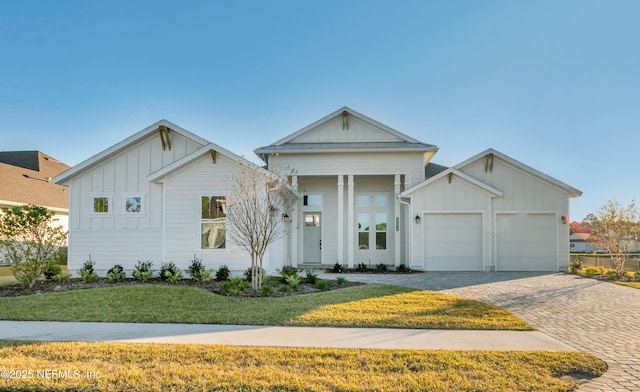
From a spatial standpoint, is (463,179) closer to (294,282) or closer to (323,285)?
(323,285)

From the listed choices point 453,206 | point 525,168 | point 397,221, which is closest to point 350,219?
point 397,221

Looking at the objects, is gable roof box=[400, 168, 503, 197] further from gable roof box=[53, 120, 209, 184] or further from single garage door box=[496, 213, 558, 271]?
gable roof box=[53, 120, 209, 184]

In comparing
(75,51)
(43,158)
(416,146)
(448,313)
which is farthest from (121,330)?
(43,158)

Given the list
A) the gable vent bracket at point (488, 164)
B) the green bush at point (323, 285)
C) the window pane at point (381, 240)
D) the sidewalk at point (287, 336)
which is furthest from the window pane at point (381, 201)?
the sidewalk at point (287, 336)

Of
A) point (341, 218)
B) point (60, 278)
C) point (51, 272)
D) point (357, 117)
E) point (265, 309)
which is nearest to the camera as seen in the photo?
point (265, 309)

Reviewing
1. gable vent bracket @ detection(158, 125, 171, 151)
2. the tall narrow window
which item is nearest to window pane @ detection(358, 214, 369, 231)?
the tall narrow window

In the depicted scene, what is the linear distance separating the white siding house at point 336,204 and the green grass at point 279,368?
7576 millimetres

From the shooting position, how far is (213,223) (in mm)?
12820

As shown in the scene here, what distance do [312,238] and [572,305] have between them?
11022mm

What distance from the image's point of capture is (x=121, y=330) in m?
6.38

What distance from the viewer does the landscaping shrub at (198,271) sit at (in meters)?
11.7

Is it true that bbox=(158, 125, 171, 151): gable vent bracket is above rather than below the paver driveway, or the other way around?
above

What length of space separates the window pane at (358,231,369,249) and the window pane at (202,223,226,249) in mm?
7244

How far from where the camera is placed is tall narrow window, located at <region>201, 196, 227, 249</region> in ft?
41.9
